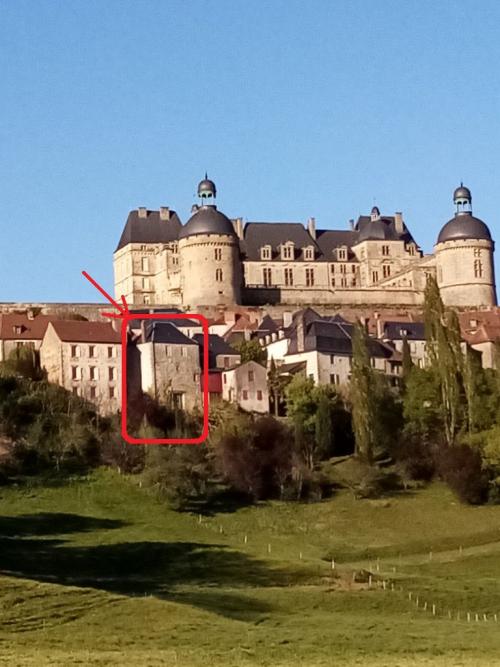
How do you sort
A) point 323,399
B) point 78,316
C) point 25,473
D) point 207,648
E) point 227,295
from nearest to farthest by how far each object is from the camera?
point 207,648
point 25,473
point 323,399
point 78,316
point 227,295

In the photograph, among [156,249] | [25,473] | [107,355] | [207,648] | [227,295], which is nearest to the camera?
[207,648]

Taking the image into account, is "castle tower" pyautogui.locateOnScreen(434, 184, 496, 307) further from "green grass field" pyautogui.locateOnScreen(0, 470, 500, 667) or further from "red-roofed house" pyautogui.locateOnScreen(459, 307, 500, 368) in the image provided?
"green grass field" pyautogui.locateOnScreen(0, 470, 500, 667)

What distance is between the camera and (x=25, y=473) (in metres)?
81.9

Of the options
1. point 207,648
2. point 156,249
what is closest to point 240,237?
point 156,249

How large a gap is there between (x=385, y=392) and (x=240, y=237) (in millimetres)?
47442

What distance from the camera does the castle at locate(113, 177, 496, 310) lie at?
403 ft

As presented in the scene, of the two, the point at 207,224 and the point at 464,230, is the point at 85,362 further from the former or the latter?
the point at 464,230

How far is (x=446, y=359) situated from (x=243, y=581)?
32.8 m

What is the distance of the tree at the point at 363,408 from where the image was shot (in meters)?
84.4

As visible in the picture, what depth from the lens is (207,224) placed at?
406ft

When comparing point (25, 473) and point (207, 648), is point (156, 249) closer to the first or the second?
point (25, 473)

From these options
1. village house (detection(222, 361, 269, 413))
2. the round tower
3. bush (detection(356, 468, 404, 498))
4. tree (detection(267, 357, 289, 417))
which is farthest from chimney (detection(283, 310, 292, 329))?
bush (detection(356, 468, 404, 498))

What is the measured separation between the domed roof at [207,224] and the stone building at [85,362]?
88.0 ft

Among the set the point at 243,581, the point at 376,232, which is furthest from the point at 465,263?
the point at 243,581
